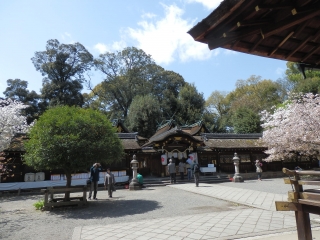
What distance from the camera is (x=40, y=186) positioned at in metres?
17.2

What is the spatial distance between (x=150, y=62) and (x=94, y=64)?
9.72 meters

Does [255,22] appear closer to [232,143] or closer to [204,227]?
[204,227]

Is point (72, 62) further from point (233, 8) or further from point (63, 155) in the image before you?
point (233, 8)

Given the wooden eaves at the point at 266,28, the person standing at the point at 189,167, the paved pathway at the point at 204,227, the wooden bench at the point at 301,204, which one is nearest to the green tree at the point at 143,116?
the person standing at the point at 189,167

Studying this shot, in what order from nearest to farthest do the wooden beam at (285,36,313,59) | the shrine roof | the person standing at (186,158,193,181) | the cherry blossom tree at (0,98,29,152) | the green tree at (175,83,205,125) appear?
the wooden beam at (285,36,313,59) < the cherry blossom tree at (0,98,29,152) < the person standing at (186,158,193,181) < the shrine roof < the green tree at (175,83,205,125)

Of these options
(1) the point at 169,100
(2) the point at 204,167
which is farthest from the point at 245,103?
(2) the point at 204,167

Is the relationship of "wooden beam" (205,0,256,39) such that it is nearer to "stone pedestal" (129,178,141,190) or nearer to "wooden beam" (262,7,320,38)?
"wooden beam" (262,7,320,38)

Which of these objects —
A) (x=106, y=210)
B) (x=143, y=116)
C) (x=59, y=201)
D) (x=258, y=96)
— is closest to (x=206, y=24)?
(x=106, y=210)

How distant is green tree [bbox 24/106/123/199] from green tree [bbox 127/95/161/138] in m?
23.7

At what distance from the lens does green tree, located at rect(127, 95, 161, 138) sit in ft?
115

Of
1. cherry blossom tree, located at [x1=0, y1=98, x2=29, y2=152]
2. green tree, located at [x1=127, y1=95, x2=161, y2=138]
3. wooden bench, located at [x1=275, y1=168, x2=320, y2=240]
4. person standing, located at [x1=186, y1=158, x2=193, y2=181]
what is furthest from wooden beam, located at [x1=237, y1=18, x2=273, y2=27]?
green tree, located at [x1=127, y1=95, x2=161, y2=138]

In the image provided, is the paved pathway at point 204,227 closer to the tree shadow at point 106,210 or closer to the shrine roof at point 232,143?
the tree shadow at point 106,210

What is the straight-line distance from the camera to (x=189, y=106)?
3888cm

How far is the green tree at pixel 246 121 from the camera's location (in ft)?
Answer: 114
